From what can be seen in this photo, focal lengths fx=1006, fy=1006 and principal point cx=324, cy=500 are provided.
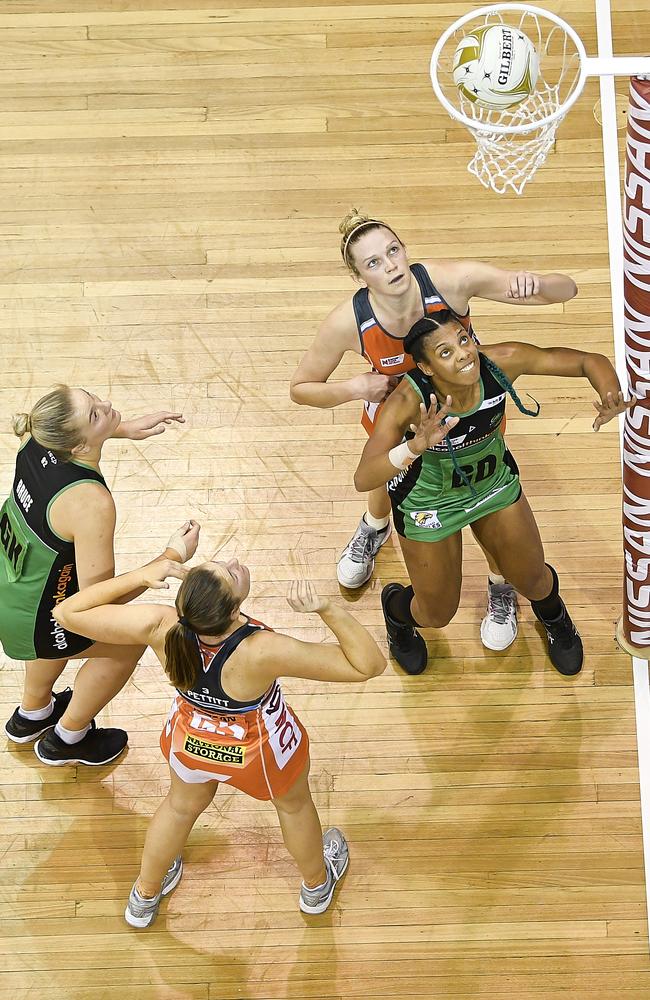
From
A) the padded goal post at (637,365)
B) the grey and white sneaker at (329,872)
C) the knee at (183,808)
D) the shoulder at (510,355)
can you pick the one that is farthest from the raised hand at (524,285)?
the grey and white sneaker at (329,872)

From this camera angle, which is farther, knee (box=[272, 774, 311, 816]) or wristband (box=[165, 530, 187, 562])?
knee (box=[272, 774, 311, 816])

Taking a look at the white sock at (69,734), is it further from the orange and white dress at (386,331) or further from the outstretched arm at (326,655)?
the orange and white dress at (386,331)

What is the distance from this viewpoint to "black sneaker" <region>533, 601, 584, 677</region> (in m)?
3.83

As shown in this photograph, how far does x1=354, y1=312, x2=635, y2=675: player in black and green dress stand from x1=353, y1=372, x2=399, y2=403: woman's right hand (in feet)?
0.33

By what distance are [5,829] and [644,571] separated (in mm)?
2460

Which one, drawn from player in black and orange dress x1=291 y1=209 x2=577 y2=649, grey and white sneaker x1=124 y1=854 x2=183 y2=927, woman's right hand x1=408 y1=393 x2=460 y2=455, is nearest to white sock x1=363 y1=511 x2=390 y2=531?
player in black and orange dress x1=291 y1=209 x2=577 y2=649

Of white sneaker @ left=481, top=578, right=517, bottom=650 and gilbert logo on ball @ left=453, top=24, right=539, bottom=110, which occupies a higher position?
gilbert logo on ball @ left=453, top=24, right=539, bottom=110

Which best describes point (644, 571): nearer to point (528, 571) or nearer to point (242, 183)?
point (528, 571)

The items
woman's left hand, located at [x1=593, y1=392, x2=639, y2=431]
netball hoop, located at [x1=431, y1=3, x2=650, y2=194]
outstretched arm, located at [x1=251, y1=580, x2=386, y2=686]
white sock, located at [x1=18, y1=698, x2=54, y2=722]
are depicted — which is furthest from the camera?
white sock, located at [x1=18, y1=698, x2=54, y2=722]

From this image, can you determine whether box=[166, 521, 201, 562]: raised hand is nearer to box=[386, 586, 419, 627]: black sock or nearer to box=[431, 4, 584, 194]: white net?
box=[386, 586, 419, 627]: black sock

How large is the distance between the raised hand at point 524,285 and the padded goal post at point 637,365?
31cm

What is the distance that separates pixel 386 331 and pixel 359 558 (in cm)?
111

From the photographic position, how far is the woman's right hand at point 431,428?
2949 mm

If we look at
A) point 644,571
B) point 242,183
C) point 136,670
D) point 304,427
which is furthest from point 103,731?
point 242,183
